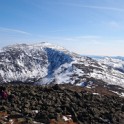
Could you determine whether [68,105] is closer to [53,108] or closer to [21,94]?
[53,108]

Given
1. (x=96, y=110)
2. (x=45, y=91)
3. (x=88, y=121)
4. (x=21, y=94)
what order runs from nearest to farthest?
(x=88, y=121) → (x=96, y=110) → (x=21, y=94) → (x=45, y=91)

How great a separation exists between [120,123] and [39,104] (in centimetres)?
1686

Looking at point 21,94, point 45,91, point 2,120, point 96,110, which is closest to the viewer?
point 2,120

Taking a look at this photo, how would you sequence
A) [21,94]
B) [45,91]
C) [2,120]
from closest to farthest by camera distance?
[2,120] < [21,94] < [45,91]

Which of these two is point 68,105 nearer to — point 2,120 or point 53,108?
point 53,108

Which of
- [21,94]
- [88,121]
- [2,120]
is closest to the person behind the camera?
[2,120]

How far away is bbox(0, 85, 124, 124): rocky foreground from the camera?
4725 cm

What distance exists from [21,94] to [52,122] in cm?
1440

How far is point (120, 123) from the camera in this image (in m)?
49.8

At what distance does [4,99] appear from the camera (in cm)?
5403

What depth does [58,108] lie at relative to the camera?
51750 millimetres

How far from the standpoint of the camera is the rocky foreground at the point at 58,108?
4725cm

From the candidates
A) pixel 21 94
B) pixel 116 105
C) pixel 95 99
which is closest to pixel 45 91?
pixel 21 94

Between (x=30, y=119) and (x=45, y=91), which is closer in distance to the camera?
(x=30, y=119)
